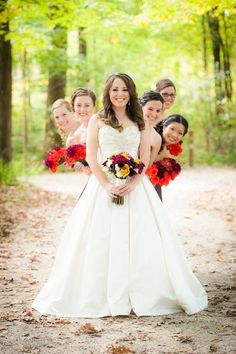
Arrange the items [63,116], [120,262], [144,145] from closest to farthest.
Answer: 1. [120,262]
2. [144,145]
3. [63,116]

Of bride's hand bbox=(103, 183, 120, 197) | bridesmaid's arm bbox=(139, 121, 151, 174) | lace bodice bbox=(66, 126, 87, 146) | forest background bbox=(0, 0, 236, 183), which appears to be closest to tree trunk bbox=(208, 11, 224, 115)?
forest background bbox=(0, 0, 236, 183)

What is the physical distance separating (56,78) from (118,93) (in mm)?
16559

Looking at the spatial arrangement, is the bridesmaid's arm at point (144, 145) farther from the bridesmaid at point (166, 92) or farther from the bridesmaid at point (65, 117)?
the bridesmaid at point (65, 117)

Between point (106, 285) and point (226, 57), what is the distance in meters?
20.3

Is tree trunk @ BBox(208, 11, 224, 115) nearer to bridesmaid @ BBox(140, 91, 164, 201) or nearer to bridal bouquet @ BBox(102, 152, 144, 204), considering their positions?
bridesmaid @ BBox(140, 91, 164, 201)

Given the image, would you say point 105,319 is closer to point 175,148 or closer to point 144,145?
point 144,145

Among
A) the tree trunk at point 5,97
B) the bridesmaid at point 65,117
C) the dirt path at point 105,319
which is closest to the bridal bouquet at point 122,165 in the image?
the dirt path at point 105,319

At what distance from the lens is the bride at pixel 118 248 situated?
5.00 metres

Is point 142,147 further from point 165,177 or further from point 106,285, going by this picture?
point 106,285

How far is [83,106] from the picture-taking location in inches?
249

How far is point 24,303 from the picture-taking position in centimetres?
544

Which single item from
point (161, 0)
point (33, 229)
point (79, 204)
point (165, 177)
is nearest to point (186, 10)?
point (161, 0)

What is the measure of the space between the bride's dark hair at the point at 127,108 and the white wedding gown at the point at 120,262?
8cm

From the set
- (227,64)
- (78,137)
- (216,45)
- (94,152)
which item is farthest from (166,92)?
(227,64)
